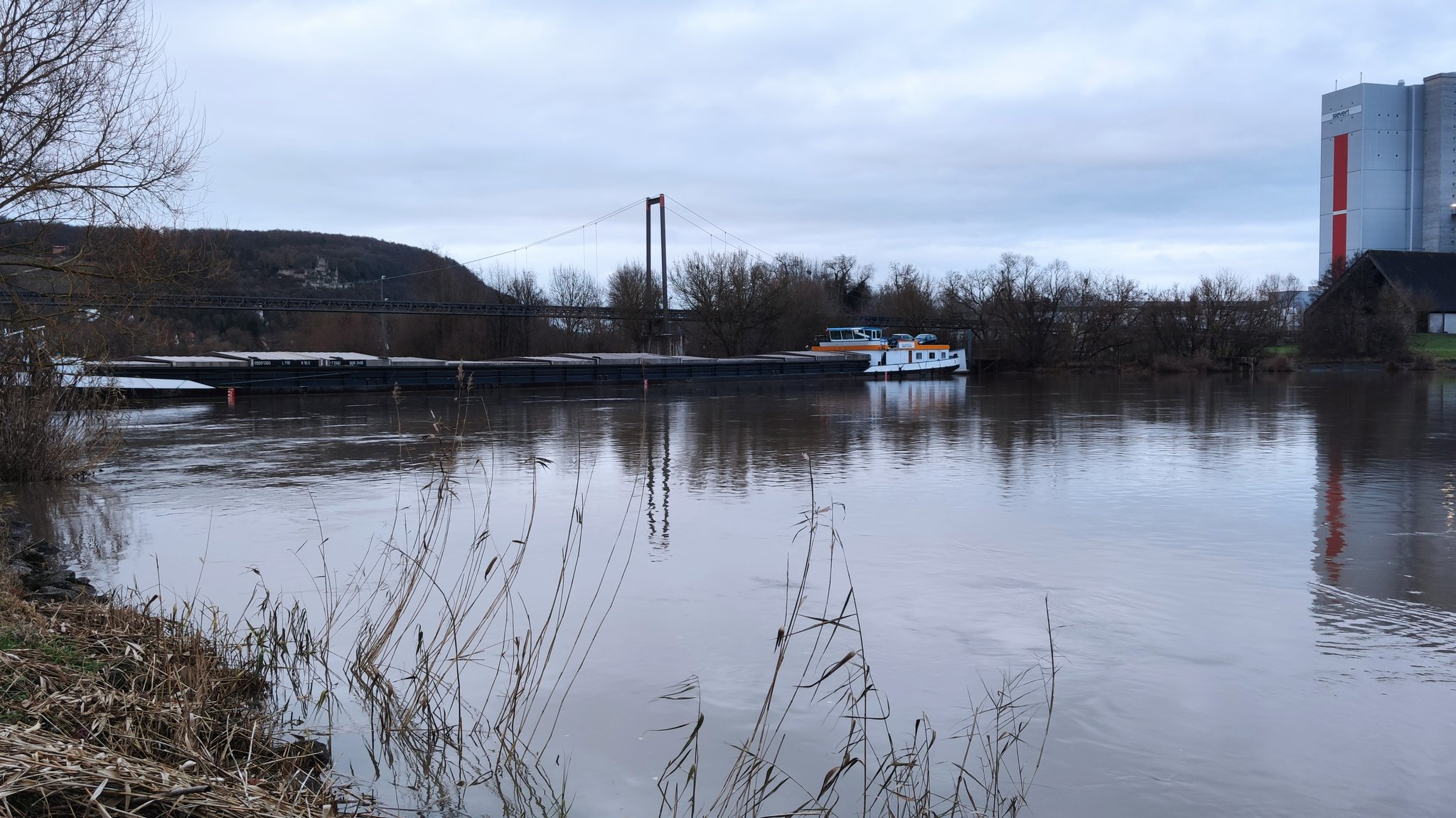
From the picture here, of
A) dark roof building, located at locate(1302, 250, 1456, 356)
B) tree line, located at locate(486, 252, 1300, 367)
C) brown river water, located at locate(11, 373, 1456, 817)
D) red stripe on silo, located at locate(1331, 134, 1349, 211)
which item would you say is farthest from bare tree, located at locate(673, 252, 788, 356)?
red stripe on silo, located at locate(1331, 134, 1349, 211)

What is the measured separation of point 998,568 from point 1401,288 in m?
61.0

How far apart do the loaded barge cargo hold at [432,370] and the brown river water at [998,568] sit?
1725 centimetres

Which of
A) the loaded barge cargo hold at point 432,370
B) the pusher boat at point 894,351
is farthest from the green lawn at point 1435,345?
the loaded barge cargo hold at point 432,370

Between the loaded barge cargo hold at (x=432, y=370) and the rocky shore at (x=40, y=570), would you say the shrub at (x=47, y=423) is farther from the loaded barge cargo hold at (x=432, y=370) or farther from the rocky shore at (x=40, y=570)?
the loaded barge cargo hold at (x=432, y=370)

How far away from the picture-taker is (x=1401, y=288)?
190ft

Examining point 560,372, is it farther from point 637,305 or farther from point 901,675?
point 901,675

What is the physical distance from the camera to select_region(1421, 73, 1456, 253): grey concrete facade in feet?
257

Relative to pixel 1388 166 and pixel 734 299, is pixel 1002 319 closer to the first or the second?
pixel 734 299

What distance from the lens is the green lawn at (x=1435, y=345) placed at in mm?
52281

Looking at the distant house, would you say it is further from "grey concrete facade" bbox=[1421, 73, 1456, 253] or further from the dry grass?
the dry grass

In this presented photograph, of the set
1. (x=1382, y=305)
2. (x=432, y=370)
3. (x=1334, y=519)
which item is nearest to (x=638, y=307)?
(x=432, y=370)

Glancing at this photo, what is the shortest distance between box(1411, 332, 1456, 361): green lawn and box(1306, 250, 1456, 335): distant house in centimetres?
73

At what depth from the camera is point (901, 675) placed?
5.66 meters

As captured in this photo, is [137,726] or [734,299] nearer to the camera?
[137,726]
